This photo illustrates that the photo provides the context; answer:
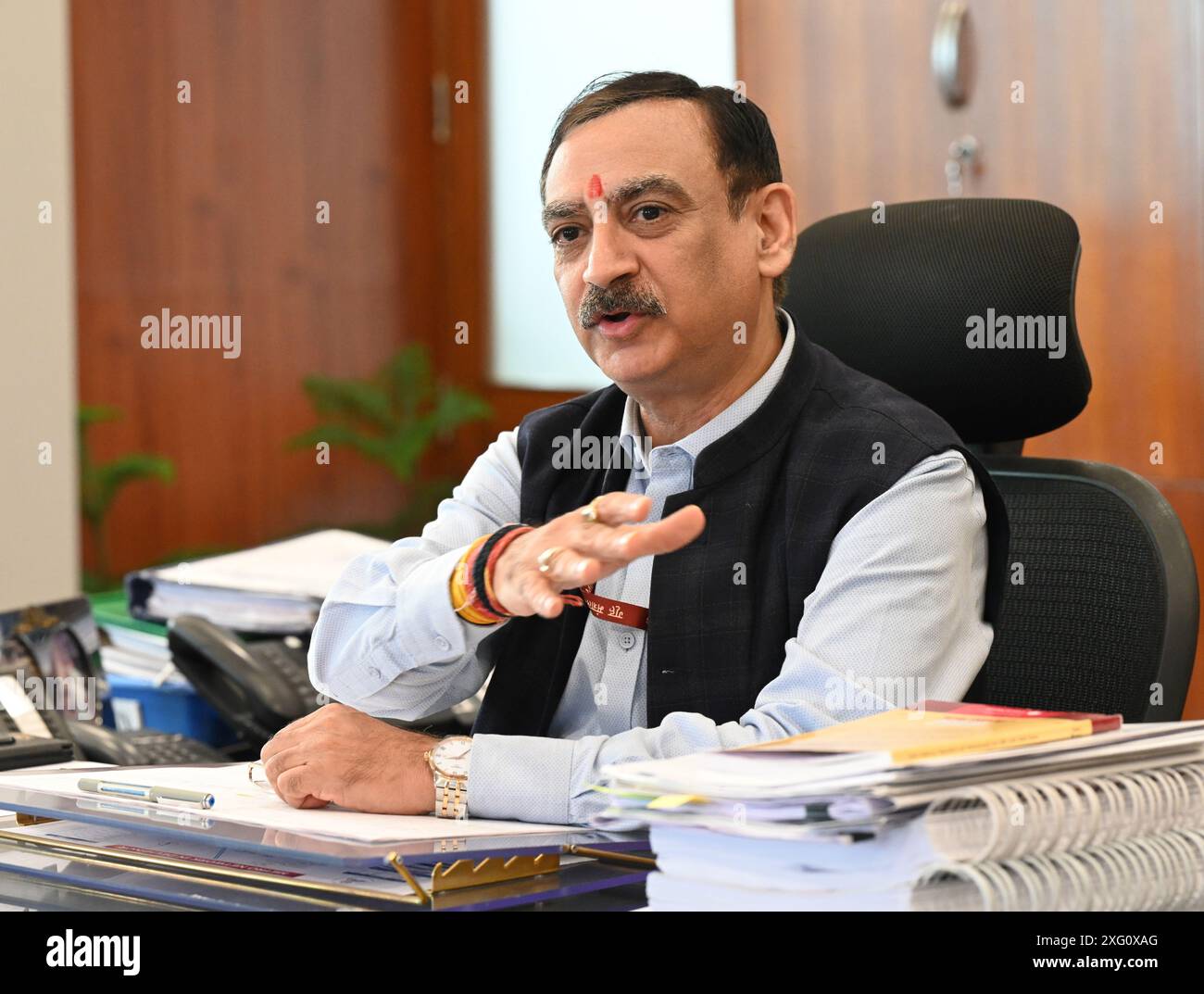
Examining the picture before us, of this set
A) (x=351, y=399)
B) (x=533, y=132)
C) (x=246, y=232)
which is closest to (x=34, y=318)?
(x=246, y=232)

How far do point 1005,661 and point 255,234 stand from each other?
3827mm

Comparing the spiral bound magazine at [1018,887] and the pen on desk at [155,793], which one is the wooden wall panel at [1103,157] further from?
the pen on desk at [155,793]

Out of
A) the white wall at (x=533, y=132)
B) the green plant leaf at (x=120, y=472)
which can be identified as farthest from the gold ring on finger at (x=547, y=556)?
the white wall at (x=533, y=132)

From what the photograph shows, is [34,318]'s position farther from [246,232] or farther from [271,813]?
[271,813]

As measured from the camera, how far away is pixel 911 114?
3.56 metres

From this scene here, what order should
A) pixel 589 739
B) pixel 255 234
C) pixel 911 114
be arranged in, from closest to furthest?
1. pixel 589 739
2. pixel 911 114
3. pixel 255 234

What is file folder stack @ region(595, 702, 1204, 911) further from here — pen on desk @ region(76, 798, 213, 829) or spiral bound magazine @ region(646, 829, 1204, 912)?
pen on desk @ region(76, 798, 213, 829)

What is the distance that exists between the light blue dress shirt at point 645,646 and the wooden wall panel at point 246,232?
129 inches

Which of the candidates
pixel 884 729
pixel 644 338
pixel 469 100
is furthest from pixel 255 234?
pixel 884 729

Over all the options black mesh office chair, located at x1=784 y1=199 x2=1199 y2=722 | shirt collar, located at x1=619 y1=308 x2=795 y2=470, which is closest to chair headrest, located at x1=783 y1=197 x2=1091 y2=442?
black mesh office chair, located at x1=784 y1=199 x2=1199 y2=722

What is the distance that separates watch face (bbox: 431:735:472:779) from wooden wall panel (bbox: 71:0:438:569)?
11.6 ft

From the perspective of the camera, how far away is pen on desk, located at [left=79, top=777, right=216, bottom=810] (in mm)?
1066

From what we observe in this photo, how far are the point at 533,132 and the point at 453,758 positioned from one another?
426 centimetres
